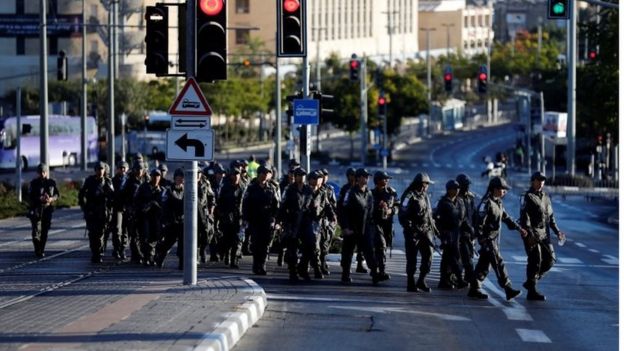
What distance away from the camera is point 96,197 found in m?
29.6

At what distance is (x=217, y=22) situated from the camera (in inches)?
862

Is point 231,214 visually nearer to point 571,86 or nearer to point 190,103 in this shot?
point 190,103

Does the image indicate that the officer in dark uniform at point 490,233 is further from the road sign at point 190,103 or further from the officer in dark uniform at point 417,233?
the road sign at point 190,103

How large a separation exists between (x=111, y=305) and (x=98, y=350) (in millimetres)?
4393

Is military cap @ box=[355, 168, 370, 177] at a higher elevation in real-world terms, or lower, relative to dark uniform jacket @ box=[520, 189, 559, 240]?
higher

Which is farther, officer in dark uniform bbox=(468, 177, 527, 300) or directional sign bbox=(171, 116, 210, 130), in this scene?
officer in dark uniform bbox=(468, 177, 527, 300)

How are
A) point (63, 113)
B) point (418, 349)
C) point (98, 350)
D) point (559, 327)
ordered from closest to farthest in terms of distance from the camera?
point (98, 350) → point (418, 349) → point (559, 327) → point (63, 113)

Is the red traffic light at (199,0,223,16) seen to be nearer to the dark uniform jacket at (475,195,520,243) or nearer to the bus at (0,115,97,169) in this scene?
the dark uniform jacket at (475,195,520,243)

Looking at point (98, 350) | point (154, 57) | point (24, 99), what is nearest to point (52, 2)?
point (24, 99)

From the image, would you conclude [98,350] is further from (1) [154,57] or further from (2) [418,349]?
(1) [154,57]

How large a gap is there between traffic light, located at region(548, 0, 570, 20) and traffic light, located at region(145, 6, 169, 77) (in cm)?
1219

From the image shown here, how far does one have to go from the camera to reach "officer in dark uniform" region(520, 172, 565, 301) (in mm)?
23391

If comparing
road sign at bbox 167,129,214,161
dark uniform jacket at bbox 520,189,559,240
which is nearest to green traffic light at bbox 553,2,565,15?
dark uniform jacket at bbox 520,189,559,240

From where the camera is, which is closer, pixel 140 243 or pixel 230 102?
pixel 140 243
